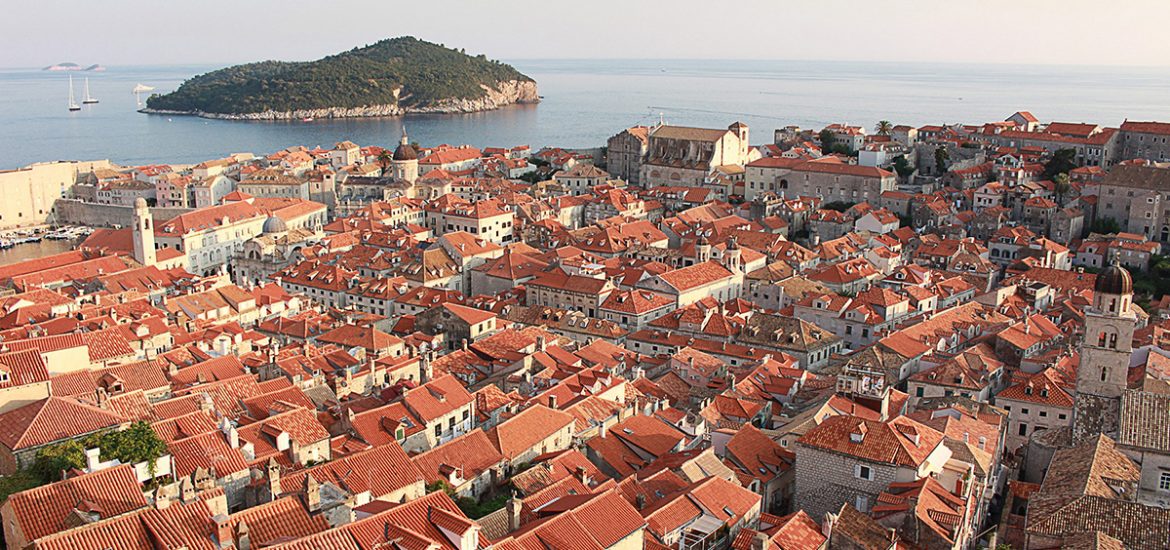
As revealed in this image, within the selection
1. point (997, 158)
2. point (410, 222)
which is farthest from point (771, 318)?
point (997, 158)

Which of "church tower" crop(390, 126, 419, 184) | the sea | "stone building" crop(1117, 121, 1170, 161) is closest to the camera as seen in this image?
"stone building" crop(1117, 121, 1170, 161)

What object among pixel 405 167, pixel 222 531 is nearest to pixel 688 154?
pixel 405 167

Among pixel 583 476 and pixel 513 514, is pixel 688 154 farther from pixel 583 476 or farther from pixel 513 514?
pixel 513 514

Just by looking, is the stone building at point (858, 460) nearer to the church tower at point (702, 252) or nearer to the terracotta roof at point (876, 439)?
the terracotta roof at point (876, 439)

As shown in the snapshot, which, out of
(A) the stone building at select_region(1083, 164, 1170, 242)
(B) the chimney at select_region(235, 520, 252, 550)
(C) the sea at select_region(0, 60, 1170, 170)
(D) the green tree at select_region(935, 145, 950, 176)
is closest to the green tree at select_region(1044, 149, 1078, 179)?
(A) the stone building at select_region(1083, 164, 1170, 242)

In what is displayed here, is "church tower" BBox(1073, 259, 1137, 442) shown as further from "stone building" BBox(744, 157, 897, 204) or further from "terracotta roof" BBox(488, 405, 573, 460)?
"stone building" BBox(744, 157, 897, 204)

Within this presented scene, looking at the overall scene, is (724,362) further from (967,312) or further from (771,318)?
(967,312)
